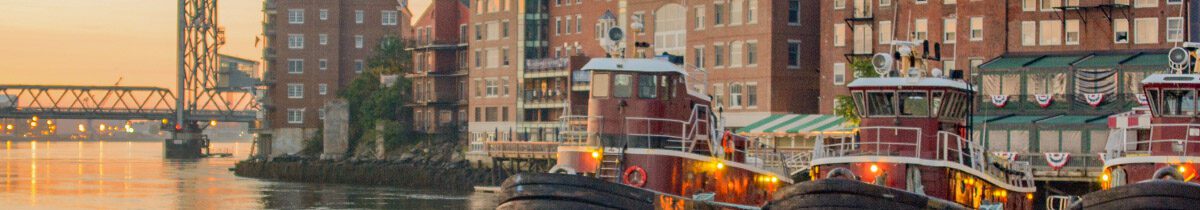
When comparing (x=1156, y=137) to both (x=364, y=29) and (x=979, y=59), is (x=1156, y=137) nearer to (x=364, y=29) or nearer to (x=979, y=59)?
(x=979, y=59)

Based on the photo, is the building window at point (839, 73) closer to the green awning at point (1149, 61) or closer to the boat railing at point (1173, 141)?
the green awning at point (1149, 61)

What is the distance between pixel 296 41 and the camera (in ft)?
528

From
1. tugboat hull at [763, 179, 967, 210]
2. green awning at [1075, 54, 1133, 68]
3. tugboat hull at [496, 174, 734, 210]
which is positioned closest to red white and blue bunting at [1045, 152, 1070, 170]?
green awning at [1075, 54, 1133, 68]

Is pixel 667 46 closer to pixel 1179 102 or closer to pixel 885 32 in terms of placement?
pixel 885 32

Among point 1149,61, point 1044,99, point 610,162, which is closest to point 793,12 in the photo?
point 1044,99

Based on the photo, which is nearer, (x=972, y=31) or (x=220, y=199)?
(x=972, y=31)

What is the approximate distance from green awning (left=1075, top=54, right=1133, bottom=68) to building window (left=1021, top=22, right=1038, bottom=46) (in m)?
4.21

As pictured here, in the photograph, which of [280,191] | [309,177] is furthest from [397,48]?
[280,191]

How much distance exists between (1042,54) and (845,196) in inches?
2073

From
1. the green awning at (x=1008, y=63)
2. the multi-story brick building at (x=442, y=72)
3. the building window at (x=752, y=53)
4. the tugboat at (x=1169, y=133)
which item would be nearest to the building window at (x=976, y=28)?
the green awning at (x=1008, y=63)

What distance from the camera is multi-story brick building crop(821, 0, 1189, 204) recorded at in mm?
82188

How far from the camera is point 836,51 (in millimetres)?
99875

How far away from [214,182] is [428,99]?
58.5 ft

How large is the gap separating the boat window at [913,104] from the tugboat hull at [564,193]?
7553mm
